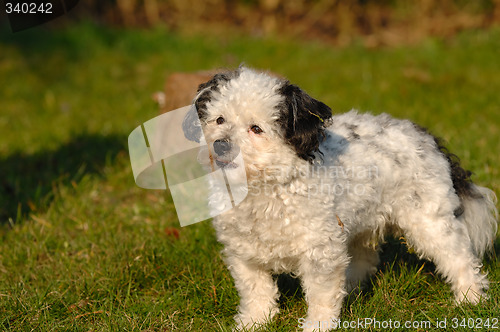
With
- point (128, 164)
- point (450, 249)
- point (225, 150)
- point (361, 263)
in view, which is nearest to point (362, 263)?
point (361, 263)

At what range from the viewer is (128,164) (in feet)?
20.3

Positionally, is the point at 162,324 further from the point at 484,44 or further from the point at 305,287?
the point at 484,44

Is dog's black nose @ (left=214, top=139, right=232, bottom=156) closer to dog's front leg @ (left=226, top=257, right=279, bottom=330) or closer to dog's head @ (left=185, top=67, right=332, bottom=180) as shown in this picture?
dog's head @ (left=185, top=67, right=332, bottom=180)

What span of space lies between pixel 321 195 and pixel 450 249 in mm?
1012

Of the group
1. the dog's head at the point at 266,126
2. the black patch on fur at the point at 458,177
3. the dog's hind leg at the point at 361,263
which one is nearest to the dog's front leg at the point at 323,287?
the dog's head at the point at 266,126

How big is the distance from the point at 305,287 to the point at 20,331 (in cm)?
172

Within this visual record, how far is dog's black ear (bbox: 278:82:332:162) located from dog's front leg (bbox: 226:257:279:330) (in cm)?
88

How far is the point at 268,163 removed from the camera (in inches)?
120

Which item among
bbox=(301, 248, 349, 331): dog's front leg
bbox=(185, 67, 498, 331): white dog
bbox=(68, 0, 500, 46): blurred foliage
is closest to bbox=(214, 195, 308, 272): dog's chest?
bbox=(185, 67, 498, 331): white dog

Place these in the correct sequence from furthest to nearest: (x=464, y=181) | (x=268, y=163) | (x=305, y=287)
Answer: (x=464, y=181) < (x=305, y=287) < (x=268, y=163)

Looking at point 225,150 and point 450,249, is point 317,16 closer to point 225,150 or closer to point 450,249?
point 450,249

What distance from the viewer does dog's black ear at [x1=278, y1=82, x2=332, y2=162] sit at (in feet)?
9.89

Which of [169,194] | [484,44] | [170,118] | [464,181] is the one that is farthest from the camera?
[484,44]

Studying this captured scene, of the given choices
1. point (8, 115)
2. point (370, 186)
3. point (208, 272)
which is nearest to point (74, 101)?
point (8, 115)
